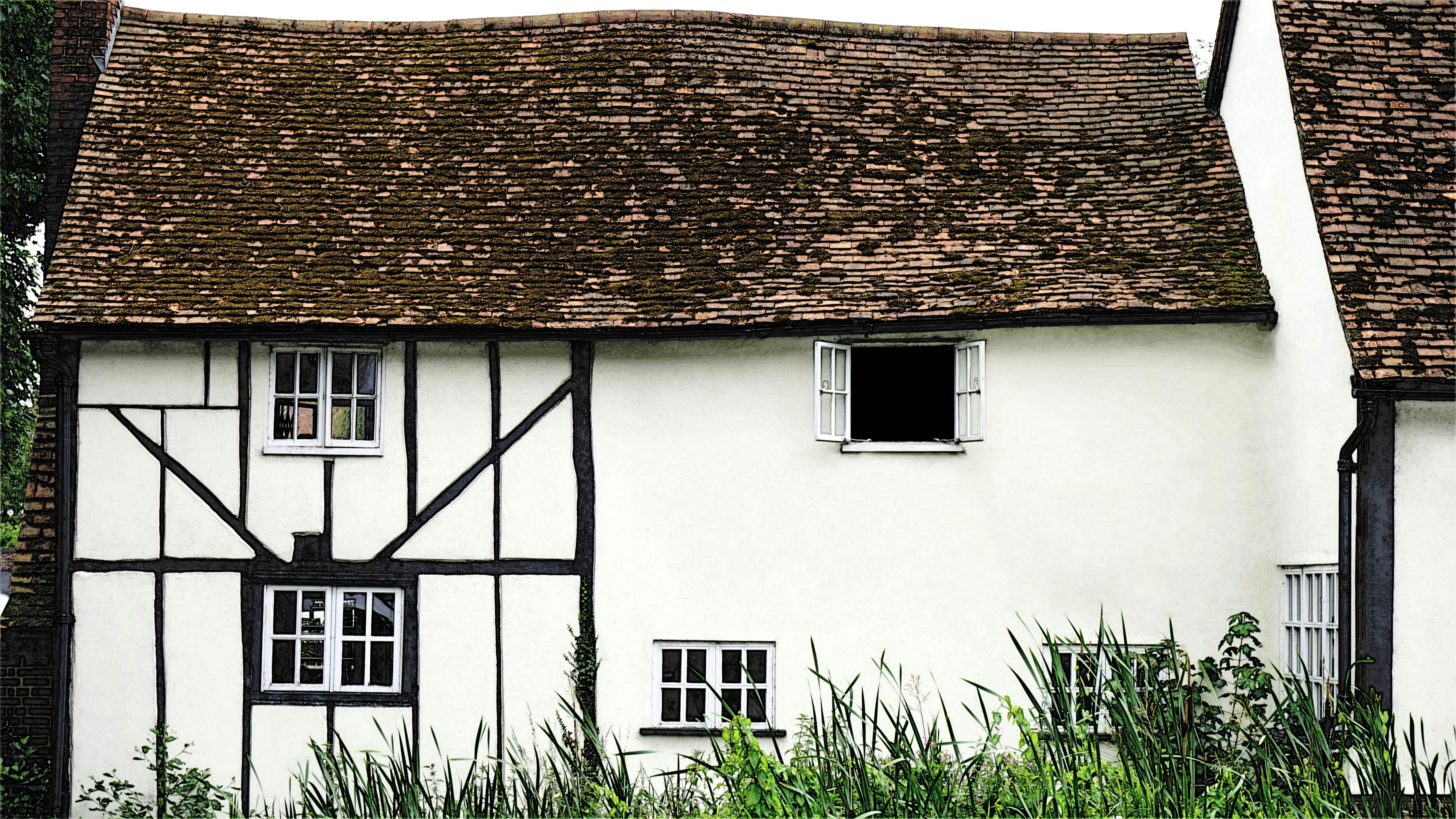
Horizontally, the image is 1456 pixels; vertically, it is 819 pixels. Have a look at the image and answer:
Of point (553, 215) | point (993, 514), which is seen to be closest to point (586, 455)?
point (553, 215)

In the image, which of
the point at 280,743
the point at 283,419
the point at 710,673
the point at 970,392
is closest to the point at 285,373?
the point at 283,419

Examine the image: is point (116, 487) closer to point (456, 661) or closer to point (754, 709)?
point (456, 661)

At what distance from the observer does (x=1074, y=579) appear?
11.3 m

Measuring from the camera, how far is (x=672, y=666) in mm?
11586

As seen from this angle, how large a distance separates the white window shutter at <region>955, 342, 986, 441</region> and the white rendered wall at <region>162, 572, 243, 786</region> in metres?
6.27

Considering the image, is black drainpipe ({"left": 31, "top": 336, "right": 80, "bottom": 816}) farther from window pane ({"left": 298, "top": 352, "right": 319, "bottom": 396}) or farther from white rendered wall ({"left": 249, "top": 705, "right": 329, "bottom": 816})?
window pane ({"left": 298, "top": 352, "right": 319, "bottom": 396})

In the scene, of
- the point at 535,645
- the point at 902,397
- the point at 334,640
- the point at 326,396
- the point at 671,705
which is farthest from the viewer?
the point at 902,397

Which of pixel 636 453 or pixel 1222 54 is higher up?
pixel 1222 54

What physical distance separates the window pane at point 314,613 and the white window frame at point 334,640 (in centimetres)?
5

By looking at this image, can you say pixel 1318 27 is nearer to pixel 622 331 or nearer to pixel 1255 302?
pixel 1255 302

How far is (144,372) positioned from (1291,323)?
9.52 meters

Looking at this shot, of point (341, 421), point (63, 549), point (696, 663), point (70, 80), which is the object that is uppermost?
point (70, 80)

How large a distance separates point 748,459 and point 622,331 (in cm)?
152

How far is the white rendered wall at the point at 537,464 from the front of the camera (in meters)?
11.6
